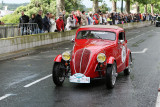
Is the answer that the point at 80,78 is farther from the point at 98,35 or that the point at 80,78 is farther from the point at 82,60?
the point at 98,35

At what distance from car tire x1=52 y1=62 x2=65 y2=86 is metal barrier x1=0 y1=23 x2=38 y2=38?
8.24 metres

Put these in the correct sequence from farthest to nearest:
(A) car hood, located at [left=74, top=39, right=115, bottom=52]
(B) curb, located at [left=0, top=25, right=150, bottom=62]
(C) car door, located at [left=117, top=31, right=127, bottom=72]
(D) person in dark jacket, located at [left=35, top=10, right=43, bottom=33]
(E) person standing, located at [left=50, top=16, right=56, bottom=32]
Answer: (E) person standing, located at [left=50, top=16, right=56, bottom=32], (D) person in dark jacket, located at [left=35, top=10, right=43, bottom=33], (B) curb, located at [left=0, top=25, right=150, bottom=62], (C) car door, located at [left=117, top=31, right=127, bottom=72], (A) car hood, located at [left=74, top=39, right=115, bottom=52]

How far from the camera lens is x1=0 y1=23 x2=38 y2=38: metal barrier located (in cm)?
1731

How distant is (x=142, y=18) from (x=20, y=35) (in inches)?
1676

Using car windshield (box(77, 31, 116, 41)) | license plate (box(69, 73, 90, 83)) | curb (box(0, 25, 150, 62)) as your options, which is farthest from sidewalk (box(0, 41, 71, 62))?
license plate (box(69, 73, 90, 83))

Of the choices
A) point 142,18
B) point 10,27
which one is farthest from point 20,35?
point 142,18

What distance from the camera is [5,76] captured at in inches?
444

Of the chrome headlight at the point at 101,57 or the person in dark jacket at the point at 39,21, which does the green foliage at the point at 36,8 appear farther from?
the chrome headlight at the point at 101,57

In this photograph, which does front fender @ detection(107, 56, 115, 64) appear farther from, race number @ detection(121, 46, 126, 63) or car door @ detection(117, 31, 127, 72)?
race number @ detection(121, 46, 126, 63)

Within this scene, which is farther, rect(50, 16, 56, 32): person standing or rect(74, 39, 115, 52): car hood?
rect(50, 16, 56, 32): person standing

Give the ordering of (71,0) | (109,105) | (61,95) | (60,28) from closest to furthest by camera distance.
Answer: (109,105) < (61,95) < (60,28) < (71,0)

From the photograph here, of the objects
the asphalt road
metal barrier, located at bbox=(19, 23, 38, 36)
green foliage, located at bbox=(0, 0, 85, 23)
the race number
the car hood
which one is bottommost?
the asphalt road

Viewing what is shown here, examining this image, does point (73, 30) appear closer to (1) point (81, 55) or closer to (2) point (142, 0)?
(1) point (81, 55)

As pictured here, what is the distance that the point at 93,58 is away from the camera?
9078 mm
